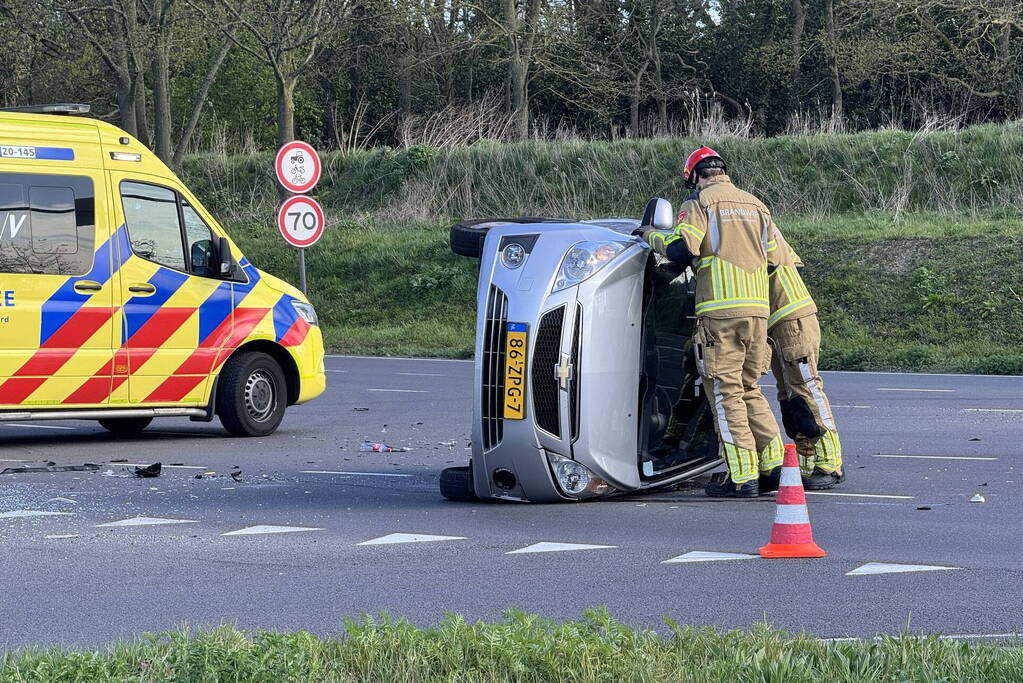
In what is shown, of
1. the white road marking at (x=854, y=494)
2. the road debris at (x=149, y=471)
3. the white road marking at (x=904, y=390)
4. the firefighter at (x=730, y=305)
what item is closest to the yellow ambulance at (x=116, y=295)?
the road debris at (x=149, y=471)

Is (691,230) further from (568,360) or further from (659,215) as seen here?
(568,360)

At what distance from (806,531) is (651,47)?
37573 mm

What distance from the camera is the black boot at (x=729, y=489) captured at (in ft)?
27.9

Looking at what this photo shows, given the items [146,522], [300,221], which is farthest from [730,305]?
[300,221]

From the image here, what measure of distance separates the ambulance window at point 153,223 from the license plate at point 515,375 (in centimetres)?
475

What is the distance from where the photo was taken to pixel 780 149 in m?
29.9

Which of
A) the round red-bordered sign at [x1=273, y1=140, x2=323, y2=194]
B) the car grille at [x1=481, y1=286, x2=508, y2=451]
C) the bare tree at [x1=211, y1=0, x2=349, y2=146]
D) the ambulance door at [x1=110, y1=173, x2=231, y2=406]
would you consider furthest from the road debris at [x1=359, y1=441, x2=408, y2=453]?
the bare tree at [x1=211, y1=0, x2=349, y2=146]

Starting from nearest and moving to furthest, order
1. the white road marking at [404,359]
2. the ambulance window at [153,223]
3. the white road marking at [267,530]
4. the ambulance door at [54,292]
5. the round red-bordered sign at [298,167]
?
1. the white road marking at [267,530]
2. the ambulance door at [54,292]
3. the ambulance window at [153,223]
4. the round red-bordered sign at [298,167]
5. the white road marking at [404,359]

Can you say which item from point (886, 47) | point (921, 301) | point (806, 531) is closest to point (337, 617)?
point (806, 531)

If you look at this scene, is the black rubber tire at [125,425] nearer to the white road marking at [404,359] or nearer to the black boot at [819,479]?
the black boot at [819,479]

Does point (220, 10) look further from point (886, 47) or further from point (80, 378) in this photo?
point (80, 378)

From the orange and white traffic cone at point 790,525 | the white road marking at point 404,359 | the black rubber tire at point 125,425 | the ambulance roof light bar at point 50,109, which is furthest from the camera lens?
the white road marking at point 404,359

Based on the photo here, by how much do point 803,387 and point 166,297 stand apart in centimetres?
542

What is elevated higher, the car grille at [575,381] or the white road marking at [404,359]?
the car grille at [575,381]
